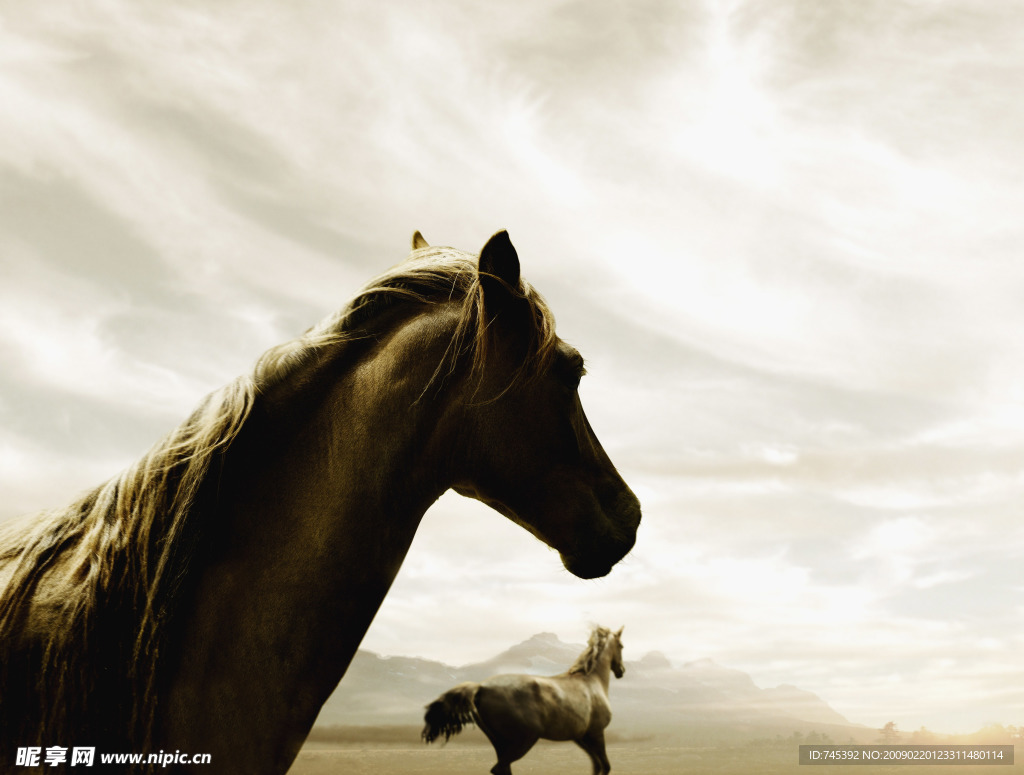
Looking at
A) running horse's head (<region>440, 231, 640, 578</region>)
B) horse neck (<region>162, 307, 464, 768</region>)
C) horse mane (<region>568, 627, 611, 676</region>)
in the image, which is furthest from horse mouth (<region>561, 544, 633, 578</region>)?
horse mane (<region>568, 627, 611, 676</region>)

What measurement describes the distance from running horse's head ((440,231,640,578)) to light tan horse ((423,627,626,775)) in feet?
25.7

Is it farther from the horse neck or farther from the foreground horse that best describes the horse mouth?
the horse neck

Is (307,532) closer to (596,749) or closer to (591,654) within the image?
(596,749)

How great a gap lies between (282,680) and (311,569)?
0.78 feet

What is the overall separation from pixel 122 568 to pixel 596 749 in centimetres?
1038

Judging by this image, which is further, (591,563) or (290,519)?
(591,563)

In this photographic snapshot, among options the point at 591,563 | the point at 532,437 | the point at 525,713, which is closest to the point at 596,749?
the point at 525,713

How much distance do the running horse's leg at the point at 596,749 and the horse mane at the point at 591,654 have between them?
34.9 inches

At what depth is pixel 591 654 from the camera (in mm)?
11359

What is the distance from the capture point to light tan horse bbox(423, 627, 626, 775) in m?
9.02

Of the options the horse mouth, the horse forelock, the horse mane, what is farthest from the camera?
the horse mane

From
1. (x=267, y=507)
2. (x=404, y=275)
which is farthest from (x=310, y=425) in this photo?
(x=404, y=275)

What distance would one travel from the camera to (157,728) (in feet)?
4.88

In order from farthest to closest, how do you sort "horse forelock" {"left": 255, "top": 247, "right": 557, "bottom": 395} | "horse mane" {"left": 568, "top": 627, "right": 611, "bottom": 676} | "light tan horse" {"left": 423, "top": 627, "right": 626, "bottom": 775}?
"horse mane" {"left": 568, "top": 627, "right": 611, "bottom": 676} → "light tan horse" {"left": 423, "top": 627, "right": 626, "bottom": 775} → "horse forelock" {"left": 255, "top": 247, "right": 557, "bottom": 395}
